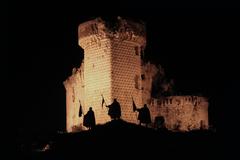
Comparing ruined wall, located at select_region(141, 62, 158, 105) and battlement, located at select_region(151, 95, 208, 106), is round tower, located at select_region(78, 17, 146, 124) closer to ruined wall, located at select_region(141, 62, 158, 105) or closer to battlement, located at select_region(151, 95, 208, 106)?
ruined wall, located at select_region(141, 62, 158, 105)

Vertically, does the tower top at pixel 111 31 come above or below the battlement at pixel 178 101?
above

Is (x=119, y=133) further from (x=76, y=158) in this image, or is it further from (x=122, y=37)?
(x=122, y=37)

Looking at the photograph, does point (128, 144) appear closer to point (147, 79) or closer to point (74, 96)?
point (147, 79)

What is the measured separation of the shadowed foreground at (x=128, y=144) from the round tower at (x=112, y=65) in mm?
6938

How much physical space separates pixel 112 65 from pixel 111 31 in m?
2.06

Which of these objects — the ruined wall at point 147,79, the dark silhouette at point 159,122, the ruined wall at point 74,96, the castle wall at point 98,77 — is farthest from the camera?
the ruined wall at point 147,79

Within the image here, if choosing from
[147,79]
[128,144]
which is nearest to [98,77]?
[147,79]

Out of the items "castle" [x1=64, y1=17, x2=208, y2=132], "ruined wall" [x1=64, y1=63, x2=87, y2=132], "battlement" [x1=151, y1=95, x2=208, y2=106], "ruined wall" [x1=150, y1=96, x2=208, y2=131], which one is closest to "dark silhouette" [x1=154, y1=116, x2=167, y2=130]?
"ruined wall" [x1=150, y1=96, x2=208, y2=131]

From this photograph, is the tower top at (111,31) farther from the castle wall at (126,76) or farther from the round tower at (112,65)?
the castle wall at (126,76)

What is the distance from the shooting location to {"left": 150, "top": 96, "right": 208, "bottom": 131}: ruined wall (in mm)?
52219

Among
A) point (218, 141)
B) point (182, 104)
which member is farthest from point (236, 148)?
point (182, 104)

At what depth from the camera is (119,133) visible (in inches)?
1435

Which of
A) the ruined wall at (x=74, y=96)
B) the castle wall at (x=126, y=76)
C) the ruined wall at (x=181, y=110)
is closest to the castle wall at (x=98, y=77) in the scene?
the castle wall at (x=126, y=76)

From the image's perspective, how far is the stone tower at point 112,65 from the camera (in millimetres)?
45281
